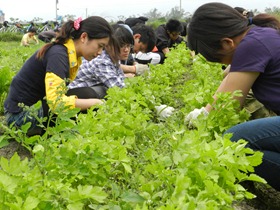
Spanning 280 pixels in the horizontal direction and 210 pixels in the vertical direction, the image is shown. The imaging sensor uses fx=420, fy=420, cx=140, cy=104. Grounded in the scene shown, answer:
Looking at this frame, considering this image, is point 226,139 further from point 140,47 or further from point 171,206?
point 140,47

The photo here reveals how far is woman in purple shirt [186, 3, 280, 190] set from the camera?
2.19 metres

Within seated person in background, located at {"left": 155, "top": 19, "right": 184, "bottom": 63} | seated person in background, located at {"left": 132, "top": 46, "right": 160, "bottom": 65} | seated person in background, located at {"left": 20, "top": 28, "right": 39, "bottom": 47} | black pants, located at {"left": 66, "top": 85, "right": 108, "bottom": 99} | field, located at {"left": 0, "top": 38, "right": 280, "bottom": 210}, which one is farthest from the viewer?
seated person in background, located at {"left": 20, "top": 28, "right": 39, "bottom": 47}

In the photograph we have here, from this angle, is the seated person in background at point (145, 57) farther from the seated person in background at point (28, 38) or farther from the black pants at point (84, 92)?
the seated person in background at point (28, 38)

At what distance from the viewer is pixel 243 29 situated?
238cm

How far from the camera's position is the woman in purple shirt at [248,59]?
2.19 m

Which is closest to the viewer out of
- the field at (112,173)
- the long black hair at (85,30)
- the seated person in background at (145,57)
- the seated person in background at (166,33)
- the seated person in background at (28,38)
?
the field at (112,173)

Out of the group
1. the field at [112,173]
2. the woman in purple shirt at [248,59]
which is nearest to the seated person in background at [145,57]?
the woman in purple shirt at [248,59]

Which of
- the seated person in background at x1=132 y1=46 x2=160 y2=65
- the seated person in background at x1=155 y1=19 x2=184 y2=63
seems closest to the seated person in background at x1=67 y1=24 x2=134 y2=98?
the seated person in background at x1=132 y1=46 x2=160 y2=65

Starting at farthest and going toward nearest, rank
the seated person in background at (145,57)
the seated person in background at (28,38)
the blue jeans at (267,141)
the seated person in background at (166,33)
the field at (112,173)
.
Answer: the seated person in background at (28,38), the seated person in background at (166,33), the seated person in background at (145,57), the blue jeans at (267,141), the field at (112,173)

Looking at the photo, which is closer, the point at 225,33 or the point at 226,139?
the point at 226,139

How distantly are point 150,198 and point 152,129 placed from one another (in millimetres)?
927

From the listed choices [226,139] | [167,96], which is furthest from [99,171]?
[167,96]

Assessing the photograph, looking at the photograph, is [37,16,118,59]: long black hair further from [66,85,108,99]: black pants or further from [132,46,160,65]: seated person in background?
[132,46,160,65]: seated person in background

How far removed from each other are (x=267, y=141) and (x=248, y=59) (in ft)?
1.45
